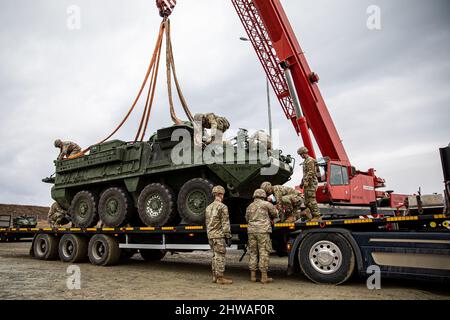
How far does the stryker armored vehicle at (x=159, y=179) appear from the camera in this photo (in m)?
7.52

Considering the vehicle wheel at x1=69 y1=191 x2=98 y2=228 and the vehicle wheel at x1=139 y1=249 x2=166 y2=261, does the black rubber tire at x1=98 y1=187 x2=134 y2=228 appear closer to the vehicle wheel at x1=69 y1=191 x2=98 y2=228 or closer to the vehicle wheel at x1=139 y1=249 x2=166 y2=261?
the vehicle wheel at x1=69 y1=191 x2=98 y2=228

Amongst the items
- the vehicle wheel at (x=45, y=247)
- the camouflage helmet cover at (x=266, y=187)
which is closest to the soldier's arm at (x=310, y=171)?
the camouflage helmet cover at (x=266, y=187)

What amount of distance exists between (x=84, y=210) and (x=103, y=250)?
1473 mm

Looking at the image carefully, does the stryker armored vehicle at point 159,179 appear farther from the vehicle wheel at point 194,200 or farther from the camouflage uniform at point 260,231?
the camouflage uniform at point 260,231

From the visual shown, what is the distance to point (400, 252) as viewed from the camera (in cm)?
552

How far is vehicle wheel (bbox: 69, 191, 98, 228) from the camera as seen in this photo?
988 cm

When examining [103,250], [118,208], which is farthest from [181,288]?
[103,250]

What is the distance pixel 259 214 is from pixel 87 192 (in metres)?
5.78

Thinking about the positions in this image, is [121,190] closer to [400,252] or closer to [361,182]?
[400,252]

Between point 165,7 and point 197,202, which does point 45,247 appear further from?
point 165,7

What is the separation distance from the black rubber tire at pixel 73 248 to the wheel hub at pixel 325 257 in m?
6.54
